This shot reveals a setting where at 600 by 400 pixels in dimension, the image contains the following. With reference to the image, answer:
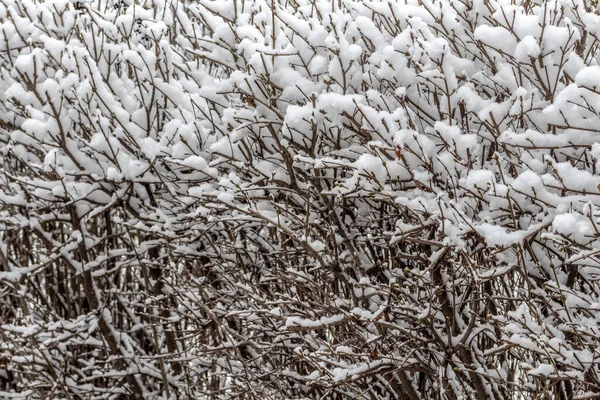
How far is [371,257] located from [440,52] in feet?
4.14

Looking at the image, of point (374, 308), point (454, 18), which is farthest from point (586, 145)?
point (374, 308)

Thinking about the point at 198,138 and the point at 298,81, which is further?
the point at 198,138

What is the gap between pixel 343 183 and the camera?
3.21 m

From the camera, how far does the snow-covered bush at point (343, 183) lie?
2.93 m

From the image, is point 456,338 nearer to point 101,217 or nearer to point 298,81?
point 298,81

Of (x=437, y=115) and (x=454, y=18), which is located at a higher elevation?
(x=454, y=18)

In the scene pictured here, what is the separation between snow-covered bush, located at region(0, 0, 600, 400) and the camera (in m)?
2.93

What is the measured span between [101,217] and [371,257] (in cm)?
255

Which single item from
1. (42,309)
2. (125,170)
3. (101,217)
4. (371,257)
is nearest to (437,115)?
(371,257)

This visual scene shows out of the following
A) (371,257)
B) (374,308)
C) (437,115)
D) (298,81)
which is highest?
(298,81)

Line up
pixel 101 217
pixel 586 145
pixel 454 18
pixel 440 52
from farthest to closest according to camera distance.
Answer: pixel 101 217
pixel 454 18
pixel 440 52
pixel 586 145

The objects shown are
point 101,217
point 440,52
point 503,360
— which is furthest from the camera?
point 101,217

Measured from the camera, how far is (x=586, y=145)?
282 cm

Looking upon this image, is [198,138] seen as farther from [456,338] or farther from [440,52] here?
[456,338]
